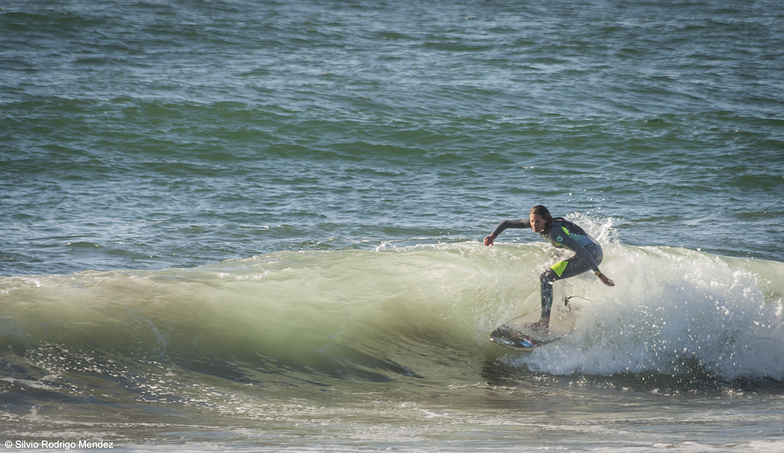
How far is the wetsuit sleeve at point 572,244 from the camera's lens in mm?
7766

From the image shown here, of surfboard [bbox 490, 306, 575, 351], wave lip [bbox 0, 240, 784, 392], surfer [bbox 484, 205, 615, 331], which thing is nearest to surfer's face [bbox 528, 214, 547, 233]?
surfer [bbox 484, 205, 615, 331]

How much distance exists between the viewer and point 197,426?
5.49 metres

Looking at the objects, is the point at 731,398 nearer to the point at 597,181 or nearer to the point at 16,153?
the point at 597,181

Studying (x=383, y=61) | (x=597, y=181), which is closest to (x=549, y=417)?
(x=597, y=181)

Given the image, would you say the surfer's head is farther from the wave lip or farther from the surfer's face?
the wave lip

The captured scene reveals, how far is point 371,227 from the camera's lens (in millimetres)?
12977

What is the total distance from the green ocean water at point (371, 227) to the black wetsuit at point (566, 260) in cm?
70

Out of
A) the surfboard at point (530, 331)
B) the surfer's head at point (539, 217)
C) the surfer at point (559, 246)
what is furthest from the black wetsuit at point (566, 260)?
the surfboard at point (530, 331)

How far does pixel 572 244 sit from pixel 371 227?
5752mm

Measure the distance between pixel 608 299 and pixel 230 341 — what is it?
4912 mm

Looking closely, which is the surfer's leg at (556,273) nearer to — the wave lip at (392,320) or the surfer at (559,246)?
the surfer at (559,246)

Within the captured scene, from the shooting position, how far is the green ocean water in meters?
6.33

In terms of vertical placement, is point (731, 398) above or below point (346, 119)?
below

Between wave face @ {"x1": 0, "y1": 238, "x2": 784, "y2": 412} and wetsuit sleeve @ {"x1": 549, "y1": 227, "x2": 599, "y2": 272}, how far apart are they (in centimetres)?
91
